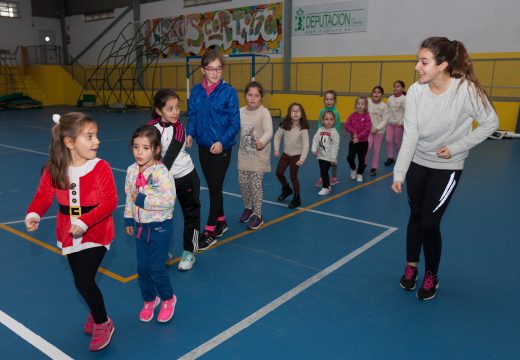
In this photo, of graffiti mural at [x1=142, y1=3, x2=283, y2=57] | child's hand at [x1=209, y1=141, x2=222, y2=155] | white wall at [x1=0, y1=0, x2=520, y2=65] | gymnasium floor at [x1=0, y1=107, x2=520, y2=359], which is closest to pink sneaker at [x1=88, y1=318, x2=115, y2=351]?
gymnasium floor at [x1=0, y1=107, x2=520, y2=359]

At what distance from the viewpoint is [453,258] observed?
399cm

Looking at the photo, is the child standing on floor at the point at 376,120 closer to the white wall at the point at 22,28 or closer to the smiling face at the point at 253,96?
the smiling face at the point at 253,96

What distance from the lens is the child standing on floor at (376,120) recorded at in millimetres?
7520

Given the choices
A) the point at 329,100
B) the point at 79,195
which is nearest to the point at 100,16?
the point at 329,100

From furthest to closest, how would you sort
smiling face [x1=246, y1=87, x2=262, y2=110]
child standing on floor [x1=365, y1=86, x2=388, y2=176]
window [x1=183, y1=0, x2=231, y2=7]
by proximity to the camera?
window [x1=183, y1=0, x2=231, y2=7], child standing on floor [x1=365, y1=86, x2=388, y2=176], smiling face [x1=246, y1=87, x2=262, y2=110]

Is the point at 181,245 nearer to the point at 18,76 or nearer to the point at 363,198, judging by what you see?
the point at 363,198

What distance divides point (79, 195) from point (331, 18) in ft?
51.5

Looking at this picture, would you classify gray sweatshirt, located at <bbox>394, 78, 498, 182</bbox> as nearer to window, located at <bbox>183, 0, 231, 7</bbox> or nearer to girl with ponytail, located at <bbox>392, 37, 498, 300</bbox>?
girl with ponytail, located at <bbox>392, 37, 498, 300</bbox>

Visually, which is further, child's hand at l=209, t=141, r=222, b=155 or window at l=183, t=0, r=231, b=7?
window at l=183, t=0, r=231, b=7

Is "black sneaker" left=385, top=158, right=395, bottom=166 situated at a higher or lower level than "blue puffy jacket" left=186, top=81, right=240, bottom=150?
lower

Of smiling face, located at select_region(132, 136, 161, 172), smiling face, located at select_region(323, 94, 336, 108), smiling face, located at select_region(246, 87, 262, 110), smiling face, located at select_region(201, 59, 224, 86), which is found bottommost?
smiling face, located at select_region(132, 136, 161, 172)

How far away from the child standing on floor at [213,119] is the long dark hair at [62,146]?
61.8 inches

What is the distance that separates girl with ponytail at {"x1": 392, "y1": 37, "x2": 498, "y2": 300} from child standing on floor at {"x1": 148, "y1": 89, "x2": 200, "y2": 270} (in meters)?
1.64

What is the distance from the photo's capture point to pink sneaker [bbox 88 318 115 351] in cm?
258
